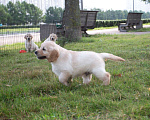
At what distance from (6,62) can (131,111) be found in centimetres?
413

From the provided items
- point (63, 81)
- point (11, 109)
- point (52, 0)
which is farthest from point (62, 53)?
Answer: point (52, 0)

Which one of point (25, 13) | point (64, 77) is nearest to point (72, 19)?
point (64, 77)

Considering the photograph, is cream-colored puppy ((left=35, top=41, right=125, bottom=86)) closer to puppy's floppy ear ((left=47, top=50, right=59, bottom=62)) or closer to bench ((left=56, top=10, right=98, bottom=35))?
puppy's floppy ear ((left=47, top=50, right=59, bottom=62))

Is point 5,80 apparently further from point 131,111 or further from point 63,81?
point 131,111

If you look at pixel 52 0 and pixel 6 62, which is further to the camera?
pixel 52 0

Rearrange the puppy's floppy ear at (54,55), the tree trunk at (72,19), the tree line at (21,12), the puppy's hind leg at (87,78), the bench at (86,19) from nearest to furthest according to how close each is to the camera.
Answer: the puppy's floppy ear at (54,55) < the puppy's hind leg at (87,78) < the tree trunk at (72,19) < the bench at (86,19) < the tree line at (21,12)

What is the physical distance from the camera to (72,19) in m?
9.17

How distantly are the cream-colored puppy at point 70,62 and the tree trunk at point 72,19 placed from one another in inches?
239

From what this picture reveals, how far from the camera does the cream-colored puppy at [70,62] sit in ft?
10.2

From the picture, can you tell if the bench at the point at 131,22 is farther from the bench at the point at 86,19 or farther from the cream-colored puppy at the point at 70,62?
the cream-colored puppy at the point at 70,62

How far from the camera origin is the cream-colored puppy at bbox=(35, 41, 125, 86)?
311cm

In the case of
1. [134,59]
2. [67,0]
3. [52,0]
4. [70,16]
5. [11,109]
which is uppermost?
[52,0]

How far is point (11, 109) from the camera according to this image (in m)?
2.46

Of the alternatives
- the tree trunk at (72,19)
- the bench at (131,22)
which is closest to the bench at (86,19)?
the tree trunk at (72,19)
